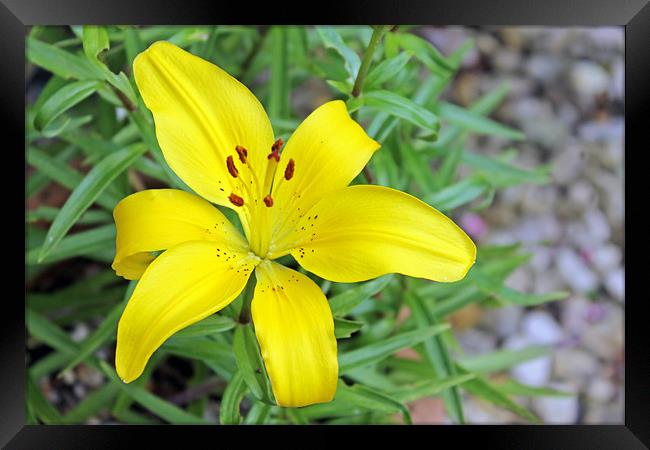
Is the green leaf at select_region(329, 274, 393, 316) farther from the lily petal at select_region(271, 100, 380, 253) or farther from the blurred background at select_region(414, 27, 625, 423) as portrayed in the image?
the blurred background at select_region(414, 27, 625, 423)

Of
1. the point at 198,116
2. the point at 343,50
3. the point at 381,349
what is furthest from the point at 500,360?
the point at 198,116

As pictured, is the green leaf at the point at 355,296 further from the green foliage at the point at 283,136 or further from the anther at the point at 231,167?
the anther at the point at 231,167

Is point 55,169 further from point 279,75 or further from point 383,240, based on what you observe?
point 383,240

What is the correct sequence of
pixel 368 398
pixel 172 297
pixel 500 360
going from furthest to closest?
pixel 500 360, pixel 368 398, pixel 172 297

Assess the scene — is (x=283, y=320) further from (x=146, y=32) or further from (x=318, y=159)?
(x=146, y=32)

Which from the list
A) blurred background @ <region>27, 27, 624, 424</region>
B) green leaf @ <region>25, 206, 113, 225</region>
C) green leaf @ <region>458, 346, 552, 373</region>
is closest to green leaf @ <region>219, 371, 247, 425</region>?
green leaf @ <region>25, 206, 113, 225</region>

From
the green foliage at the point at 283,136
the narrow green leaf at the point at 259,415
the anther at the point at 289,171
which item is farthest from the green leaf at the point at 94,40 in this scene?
the narrow green leaf at the point at 259,415
